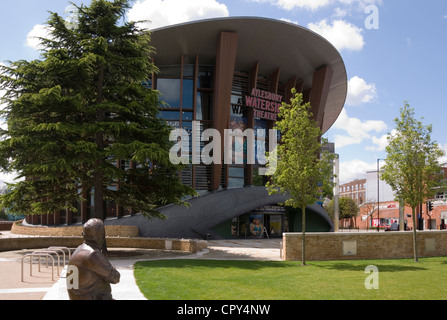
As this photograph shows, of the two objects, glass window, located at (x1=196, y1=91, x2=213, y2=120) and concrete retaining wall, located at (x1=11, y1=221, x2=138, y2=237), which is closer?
concrete retaining wall, located at (x1=11, y1=221, x2=138, y2=237)

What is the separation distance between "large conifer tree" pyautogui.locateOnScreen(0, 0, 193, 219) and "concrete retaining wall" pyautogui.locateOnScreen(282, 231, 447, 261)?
6.22m

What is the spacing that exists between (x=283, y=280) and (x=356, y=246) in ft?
27.7

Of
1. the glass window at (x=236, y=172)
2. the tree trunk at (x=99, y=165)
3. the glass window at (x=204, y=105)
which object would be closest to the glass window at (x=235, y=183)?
the glass window at (x=236, y=172)

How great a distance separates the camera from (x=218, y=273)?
45.5ft

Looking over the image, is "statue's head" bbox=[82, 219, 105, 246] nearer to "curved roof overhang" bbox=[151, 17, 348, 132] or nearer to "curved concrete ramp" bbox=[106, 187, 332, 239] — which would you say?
"curved concrete ramp" bbox=[106, 187, 332, 239]

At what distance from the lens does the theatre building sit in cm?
3262

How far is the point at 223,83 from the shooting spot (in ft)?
110

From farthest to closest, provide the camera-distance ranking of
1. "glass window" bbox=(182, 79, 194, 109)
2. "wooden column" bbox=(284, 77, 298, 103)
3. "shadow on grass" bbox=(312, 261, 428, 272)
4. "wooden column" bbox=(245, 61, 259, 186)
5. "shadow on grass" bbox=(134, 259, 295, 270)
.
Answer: "wooden column" bbox=(284, 77, 298, 103) → "wooden column" bbox=(245, 61, 259, 186) → "glass window" bbox=(182, 79, 194, 109) → "shadow on grass" bbox=(134, 259, 295, 270) → "shadow on grass" bbox=(312, 261, 428, 272)

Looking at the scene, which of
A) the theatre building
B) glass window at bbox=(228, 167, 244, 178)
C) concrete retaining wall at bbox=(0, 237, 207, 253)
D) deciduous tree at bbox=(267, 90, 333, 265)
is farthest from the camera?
glass window at bbox=(228, 167, 244, 178)

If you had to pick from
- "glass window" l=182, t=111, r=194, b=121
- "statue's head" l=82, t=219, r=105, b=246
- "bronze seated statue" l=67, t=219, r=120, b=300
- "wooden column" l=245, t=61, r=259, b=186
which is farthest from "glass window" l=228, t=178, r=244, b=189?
"bronze seated statue" l=67, t=219, r=120, b=300

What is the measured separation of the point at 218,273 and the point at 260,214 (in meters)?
24.1

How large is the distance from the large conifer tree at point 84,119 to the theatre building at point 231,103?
1147 cm

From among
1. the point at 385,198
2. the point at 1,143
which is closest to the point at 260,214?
the point at 1,143
